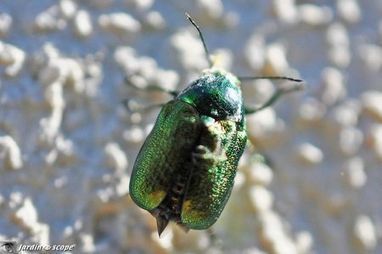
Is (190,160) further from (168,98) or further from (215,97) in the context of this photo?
(168,98)

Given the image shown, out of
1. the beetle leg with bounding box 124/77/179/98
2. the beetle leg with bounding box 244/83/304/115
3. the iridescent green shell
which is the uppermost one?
the iridescent green shell

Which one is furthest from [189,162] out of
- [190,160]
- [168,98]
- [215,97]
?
[168,98]

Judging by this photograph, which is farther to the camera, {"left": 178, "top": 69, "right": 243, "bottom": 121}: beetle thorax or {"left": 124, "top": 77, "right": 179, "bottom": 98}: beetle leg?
{"left": 124, "top": 77, "right": 179, "bottom": 98}: beetle leg

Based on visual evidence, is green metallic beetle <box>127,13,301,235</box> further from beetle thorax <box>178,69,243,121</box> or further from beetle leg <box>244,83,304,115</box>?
beetle leg <box>244,83,304,115</box>

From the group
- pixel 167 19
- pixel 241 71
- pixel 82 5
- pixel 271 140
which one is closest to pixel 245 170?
pixel 271 140

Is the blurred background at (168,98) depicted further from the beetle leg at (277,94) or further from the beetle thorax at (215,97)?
the beetle thorax at (215,97)

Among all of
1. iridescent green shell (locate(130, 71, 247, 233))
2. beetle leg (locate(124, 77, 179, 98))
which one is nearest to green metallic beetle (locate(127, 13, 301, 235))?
iridescent green shell (locate(130, 71, 247, 233))
